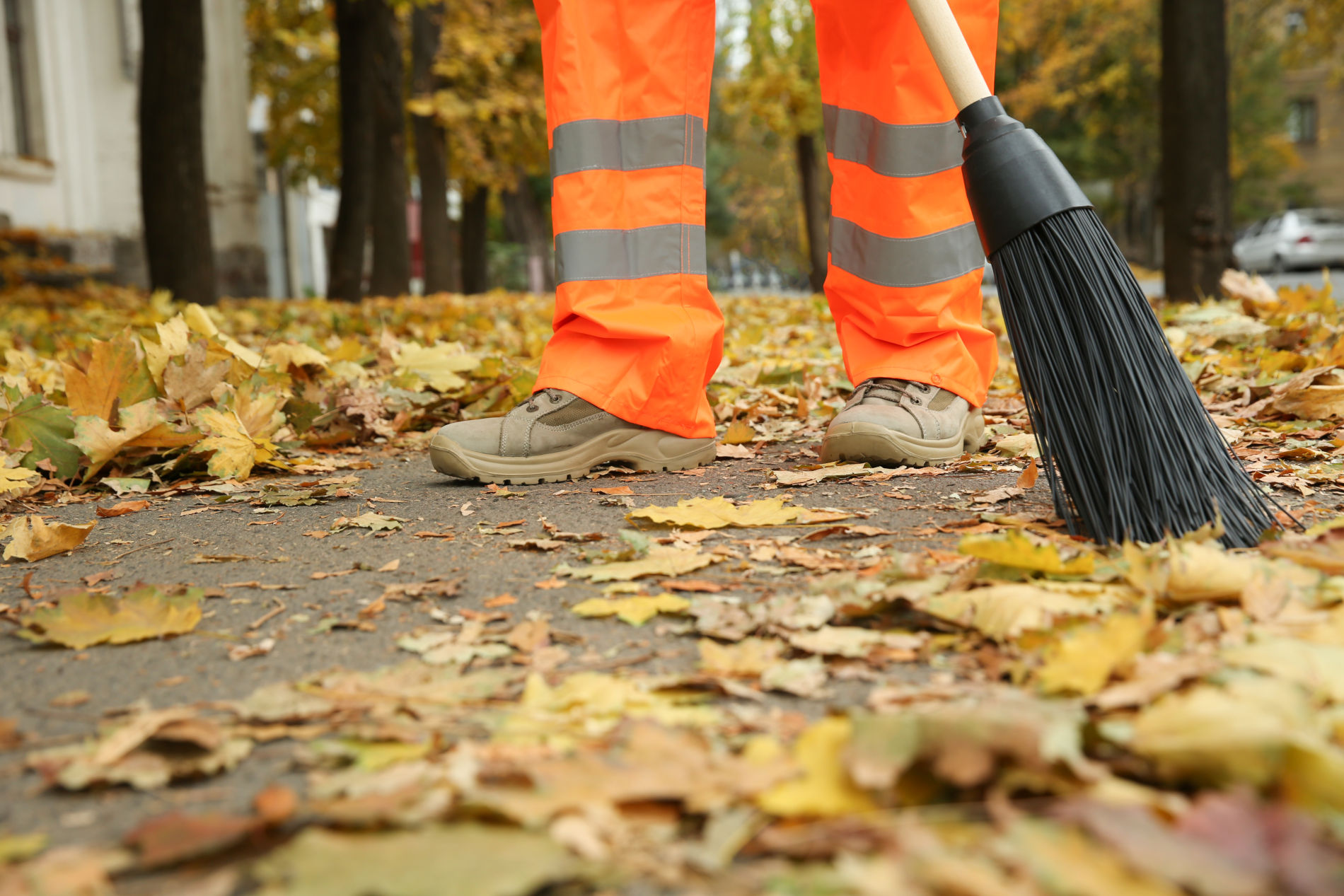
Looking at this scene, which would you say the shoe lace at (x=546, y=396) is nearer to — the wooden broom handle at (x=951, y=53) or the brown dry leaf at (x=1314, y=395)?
the wooden broom handle at (x=951, y=53)

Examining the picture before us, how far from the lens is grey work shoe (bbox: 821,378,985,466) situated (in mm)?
2230

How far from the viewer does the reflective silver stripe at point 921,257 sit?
2.37 m

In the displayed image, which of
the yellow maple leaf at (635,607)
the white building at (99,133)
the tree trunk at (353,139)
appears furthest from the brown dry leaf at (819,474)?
the white building at (99,133)

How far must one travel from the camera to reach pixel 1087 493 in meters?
1.57

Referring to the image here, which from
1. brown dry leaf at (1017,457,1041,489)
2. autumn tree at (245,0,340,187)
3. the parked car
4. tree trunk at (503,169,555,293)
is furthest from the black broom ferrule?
the parked car

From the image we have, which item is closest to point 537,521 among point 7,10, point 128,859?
point 128,859

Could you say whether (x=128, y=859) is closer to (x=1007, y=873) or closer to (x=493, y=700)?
(x=493, y=700)

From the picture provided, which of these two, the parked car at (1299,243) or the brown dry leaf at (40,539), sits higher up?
the parked car at (1299,243)

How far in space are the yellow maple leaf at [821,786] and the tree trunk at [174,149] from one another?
22.9 feet

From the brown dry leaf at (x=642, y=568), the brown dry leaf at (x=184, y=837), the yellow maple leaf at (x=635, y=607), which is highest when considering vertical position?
the brown dry leaf at (x=642, y=568)

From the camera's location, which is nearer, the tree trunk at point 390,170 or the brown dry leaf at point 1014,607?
the brown dry leaf at point 1014,607

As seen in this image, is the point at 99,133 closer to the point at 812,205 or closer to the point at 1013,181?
the point at 812,205

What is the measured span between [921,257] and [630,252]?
638mm

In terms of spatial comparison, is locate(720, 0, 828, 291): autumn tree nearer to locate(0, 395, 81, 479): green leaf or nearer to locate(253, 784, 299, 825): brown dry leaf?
locate(0, 395, 81, 479): green leaf
